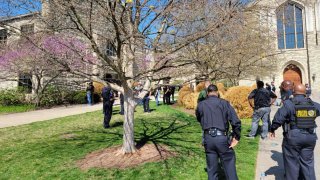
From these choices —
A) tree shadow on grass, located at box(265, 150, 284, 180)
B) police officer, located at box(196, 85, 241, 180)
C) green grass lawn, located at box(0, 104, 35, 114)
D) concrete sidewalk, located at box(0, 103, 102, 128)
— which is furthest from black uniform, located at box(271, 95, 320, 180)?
green grass lawn, located at box(0, 104, 35, 114)

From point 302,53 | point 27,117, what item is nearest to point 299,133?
point 27,117

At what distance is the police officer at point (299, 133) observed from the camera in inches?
153

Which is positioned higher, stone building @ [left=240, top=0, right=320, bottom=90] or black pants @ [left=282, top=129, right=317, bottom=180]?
stone building @ [left=240, top=0, right=320, bottom=90]

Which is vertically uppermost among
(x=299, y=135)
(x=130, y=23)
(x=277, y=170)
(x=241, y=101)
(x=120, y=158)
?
(x=130, y=23)

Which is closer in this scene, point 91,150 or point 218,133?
point 218,133

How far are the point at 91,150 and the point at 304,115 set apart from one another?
4.95m

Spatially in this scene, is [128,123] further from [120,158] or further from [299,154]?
[299,154]

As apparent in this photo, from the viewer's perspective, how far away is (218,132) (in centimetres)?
378

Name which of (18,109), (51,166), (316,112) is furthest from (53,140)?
(18,109)

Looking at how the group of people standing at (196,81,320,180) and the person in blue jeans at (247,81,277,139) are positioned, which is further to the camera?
the person in blue jeans at (247,81,277,139)

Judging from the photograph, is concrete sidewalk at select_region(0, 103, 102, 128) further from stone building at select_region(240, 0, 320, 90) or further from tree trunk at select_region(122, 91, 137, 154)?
stone building at select_region(240, 0, 320, 90)

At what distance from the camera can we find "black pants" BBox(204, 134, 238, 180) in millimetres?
3770

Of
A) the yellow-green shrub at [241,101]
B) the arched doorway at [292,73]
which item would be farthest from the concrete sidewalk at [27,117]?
the arched doorway at [292,73]

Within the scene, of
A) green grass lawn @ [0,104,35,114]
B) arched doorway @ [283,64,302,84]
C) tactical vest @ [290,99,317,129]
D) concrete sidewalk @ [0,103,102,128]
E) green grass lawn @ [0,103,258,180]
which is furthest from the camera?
arched doorway @ [283,64,302,84]
